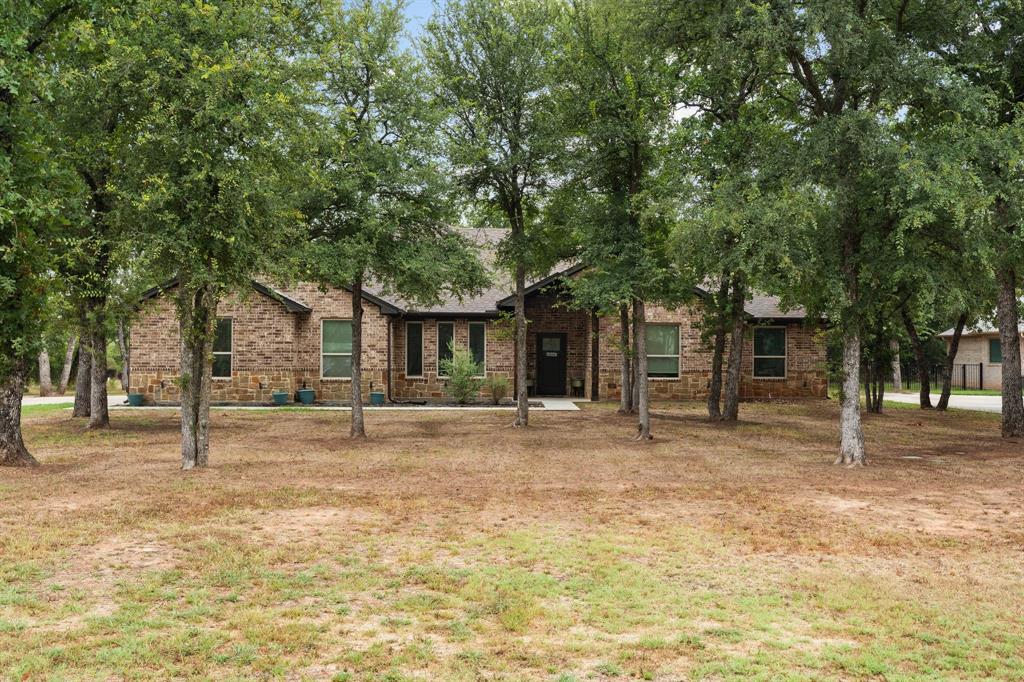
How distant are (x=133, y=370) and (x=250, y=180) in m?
16.5

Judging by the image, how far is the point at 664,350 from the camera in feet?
86.4

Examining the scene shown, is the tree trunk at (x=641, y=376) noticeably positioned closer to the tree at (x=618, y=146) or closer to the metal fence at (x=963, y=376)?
the tree at (x=618, y=146)

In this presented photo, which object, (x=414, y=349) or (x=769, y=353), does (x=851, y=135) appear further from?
(x=414, y=349)

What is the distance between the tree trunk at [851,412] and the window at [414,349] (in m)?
15.6

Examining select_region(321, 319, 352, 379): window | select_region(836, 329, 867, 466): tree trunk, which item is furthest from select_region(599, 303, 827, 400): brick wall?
select_region(836, 329, 867, 466): tree trunk

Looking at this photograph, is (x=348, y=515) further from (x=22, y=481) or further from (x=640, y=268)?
(x=640, y=268)

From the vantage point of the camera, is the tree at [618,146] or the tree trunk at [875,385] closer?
the tree at [618,146]

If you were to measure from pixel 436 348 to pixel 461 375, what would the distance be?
1961 millimetres

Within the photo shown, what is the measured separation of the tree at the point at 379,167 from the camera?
14.3 meters

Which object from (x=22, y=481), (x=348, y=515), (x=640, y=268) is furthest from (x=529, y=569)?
(x=640, y=268)

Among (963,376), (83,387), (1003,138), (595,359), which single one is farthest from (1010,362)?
(963,376)

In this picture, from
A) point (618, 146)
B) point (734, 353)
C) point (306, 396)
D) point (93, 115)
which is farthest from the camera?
point (306, 396)

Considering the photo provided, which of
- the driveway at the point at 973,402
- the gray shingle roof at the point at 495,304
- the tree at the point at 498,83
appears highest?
the tree at the point at 498,83

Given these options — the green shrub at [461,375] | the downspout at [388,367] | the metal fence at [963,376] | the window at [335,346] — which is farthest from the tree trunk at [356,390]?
the metal fence at [963,376]
